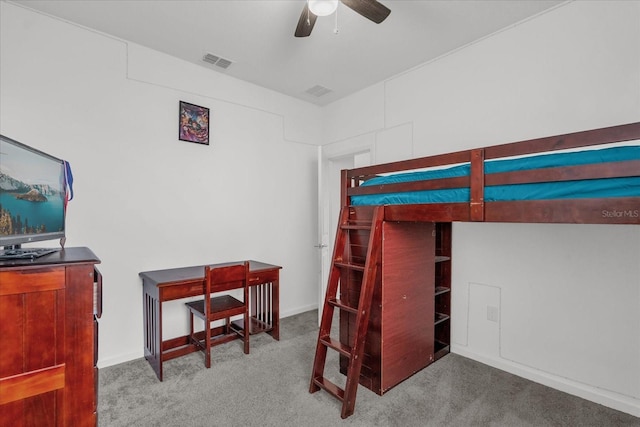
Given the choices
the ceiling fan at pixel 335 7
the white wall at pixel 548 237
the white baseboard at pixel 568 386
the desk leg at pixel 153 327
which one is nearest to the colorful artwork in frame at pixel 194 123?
the desk leg at pixel 153 327

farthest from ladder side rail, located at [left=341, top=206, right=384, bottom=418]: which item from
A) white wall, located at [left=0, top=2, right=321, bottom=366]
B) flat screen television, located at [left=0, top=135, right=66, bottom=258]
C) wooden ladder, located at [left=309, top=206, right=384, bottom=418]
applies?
white wall, located at [left=0, top=2, right=321, bottom=366]

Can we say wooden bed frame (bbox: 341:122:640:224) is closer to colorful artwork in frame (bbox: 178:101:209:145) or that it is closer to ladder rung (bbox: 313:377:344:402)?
ladder rung (bbox: 313:377:344:402)

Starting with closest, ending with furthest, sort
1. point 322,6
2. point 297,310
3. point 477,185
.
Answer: point 477,185 → point 322,6 → point 297,310

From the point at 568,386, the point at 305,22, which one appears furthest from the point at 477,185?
the point at 568,386

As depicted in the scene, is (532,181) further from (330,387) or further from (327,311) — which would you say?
(330,387)

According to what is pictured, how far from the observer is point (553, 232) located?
232cm

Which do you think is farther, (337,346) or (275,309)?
(275,309)

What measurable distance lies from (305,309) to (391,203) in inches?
98.3

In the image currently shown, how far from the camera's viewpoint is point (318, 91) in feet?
12.6

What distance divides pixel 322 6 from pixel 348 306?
1967mm

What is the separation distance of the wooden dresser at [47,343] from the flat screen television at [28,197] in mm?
215

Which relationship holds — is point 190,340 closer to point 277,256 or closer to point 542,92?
point 277,256

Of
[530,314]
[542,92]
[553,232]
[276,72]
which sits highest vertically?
[276,72]

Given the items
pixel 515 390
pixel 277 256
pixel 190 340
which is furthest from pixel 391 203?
pixel 190 340
